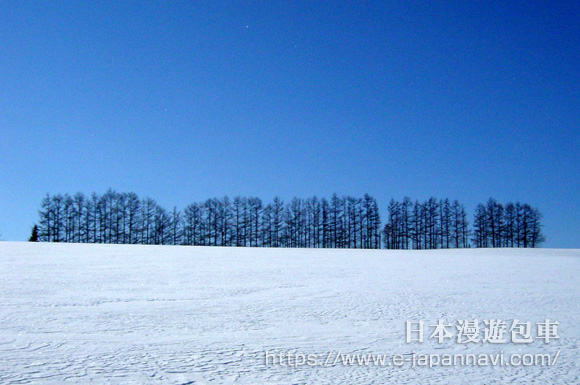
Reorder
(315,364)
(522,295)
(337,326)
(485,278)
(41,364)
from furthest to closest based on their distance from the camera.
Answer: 1. (485,278)
2. (522,295)
3. (337,326)
4. (315,364)
5. (41,364)

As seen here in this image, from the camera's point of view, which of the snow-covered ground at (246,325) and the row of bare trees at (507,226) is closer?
the snow-covered ground at (246,325)

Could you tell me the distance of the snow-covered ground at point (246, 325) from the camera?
116 inches

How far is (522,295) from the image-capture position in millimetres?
6516

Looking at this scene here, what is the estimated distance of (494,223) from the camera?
56969 mm

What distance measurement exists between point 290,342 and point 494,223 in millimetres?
60658

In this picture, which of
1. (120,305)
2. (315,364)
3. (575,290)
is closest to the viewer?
(315,364)

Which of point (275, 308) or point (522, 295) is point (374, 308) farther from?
point (522, 295)

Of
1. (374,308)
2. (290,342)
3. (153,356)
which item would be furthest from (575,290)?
(153,356)

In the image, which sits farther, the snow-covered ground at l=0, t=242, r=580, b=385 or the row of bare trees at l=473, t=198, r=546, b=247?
the row of bare trees at l=473, t=198, r=546, b=247

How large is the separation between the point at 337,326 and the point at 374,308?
1.04 metres

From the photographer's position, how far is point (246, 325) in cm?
428

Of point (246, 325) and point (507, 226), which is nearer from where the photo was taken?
point (246, 325)

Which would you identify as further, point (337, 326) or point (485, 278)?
point (485, 278)

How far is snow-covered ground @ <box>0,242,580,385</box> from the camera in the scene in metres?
2.96
